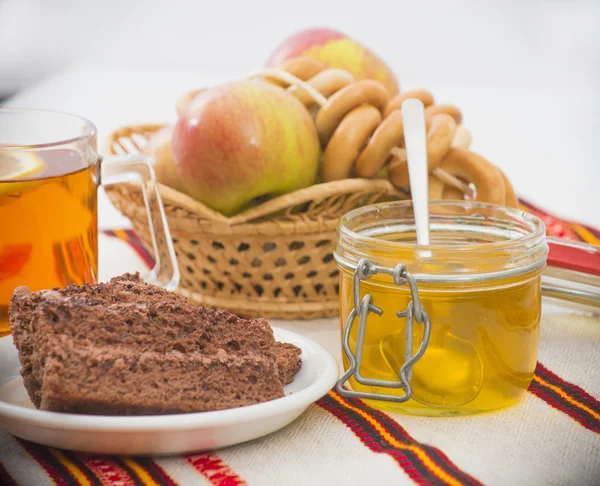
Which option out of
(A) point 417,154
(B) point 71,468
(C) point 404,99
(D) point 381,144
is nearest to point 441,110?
(C) point 404,99

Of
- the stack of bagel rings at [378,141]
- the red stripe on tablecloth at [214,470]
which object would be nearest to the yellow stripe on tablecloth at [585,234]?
the stack of bagel rings at [378,141]

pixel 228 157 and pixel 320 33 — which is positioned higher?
→ pixel 320 33

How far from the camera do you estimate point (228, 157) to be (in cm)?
115

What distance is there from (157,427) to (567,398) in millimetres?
492

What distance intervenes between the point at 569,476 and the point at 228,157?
609mm

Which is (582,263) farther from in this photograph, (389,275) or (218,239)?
(218,239)

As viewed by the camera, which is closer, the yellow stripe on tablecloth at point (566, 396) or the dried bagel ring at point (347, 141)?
the yellow stripe on tablecloth at point (566, 396)

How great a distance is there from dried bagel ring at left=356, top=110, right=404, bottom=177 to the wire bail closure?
33 cm

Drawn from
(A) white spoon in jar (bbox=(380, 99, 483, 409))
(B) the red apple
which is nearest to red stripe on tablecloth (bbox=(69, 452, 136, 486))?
(A) white spoon in jar (bbox=(380, 99, 483, 409))

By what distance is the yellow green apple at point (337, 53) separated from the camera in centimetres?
144

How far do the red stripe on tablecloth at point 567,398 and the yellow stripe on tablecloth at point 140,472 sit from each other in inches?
18.2

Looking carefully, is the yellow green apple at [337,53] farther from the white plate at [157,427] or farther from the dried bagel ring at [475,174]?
the white plate at [157,427]

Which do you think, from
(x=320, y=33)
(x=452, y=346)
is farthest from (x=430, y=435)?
(x=320, y=33)

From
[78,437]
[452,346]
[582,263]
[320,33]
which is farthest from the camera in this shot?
[320,33]
